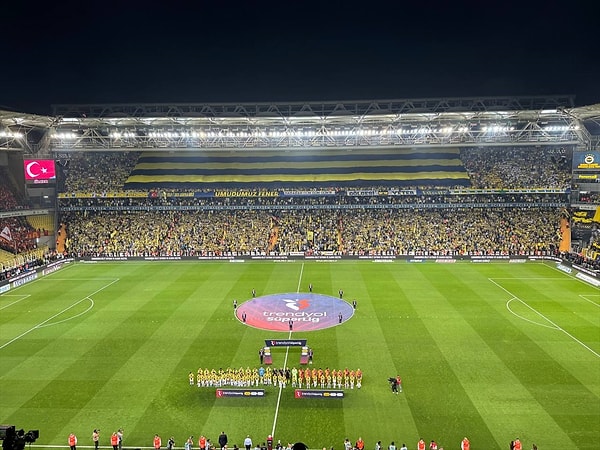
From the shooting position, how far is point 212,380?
78.9ft

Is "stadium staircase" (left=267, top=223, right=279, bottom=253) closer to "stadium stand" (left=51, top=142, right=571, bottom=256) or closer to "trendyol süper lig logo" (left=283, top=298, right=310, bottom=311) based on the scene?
"stadium stand" (left=51, top=142, right=571, bottom=256)

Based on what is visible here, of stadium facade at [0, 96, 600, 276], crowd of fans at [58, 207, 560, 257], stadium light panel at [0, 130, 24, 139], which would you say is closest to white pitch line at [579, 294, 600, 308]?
stadium facade at [0, 96, 600, 276]

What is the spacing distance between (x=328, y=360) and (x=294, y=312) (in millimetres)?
9258

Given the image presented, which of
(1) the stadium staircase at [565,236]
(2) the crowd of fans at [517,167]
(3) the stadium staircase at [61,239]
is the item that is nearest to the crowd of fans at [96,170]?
(3) the stadium staircase at [61,239]

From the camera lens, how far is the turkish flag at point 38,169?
5372 cm

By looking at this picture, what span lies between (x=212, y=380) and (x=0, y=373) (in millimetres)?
11751

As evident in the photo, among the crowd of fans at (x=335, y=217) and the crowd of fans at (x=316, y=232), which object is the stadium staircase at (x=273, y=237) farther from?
the crowd of fans at (x=335, y=217)

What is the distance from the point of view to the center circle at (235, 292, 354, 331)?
33.1 meters

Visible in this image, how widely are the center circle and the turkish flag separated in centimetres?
3162

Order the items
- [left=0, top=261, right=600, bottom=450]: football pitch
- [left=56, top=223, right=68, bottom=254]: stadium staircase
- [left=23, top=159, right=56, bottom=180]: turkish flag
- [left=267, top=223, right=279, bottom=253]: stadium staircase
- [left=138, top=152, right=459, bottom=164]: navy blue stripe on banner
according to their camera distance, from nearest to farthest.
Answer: [left=0, top=261, right=600, bottom=450]: football pitch → [left=23, top=159, right=56, bottom=180]: turkish flag → [left=267, top=223, right=279, bottom=253]: stadium staircase → [left=56, top=223, right=68, bottom=254]: stadium staircase → [left=138, top=152, right=459, bottom=164]: navy blue stripe on banner

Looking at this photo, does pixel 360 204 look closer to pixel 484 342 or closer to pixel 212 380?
pixel 484 342

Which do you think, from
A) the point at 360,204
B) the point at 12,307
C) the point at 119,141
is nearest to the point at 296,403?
the point at 12,307

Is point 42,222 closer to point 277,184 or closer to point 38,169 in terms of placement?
point 38,169

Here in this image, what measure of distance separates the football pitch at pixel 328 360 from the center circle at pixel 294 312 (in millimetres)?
795
